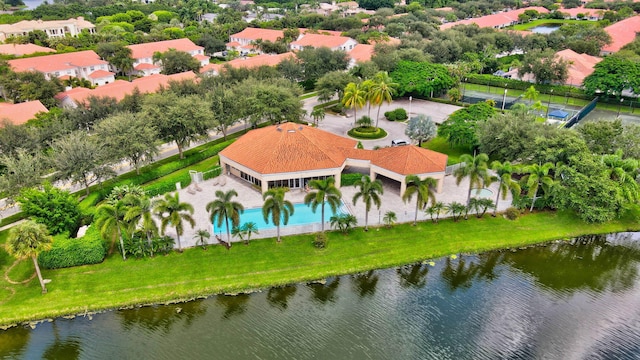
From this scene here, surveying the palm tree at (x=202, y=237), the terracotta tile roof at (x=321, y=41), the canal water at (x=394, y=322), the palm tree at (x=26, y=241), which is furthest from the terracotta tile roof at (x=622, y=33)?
the palm tree at (x=26, y=241)

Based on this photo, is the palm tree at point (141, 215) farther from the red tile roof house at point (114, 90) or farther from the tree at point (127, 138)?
the red tile roof house at point (114, 90)

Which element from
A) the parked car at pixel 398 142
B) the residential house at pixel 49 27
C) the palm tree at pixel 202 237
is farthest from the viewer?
the residential house at pixel 49 27

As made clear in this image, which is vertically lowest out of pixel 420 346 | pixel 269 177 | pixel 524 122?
pixel 420 346

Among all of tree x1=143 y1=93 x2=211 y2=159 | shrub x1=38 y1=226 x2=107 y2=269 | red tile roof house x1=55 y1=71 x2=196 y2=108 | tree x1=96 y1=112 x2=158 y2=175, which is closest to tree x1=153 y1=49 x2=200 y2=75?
red tile roof house x1=55 y1=71 x2=196 y2=108

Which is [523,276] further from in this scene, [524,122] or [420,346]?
[524,122]

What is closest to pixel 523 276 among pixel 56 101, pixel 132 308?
pixel 132 308

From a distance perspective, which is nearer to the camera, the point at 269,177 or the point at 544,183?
the point at 544,183

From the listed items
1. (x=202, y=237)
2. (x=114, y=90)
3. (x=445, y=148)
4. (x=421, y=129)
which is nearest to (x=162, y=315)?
(x=202, y=237)

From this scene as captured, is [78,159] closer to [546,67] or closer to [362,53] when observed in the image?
[362,53]
